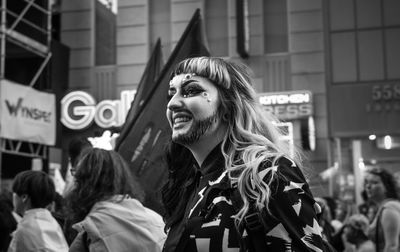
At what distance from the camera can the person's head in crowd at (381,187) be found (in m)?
6.03

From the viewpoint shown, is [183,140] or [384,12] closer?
[183,140]

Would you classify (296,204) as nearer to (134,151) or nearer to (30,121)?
(134,151)

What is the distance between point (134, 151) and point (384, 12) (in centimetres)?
1410

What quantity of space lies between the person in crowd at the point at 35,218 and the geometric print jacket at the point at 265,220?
2.20 metres

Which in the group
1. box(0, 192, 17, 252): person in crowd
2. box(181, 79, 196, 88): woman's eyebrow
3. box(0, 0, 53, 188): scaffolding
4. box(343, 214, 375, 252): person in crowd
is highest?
box(0, 0, 53, 188): scaffolding

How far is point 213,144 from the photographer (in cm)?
220

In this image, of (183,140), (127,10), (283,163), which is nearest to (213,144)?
(183,140)

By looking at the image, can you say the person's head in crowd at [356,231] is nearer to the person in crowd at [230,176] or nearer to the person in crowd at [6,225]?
the person in crowd at [6,225]

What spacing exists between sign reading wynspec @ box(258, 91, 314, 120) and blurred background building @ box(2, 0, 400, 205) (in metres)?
0.03

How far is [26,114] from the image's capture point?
1664 centimetres

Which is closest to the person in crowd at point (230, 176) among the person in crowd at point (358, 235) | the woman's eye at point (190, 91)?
the woman's eye at point (190, 91)

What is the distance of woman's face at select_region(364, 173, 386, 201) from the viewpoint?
6047mm

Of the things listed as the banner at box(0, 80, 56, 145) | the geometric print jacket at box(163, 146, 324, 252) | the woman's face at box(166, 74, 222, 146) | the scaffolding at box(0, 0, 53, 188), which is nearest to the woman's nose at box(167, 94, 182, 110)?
the woman's face at box(166, 74, 222, 146)

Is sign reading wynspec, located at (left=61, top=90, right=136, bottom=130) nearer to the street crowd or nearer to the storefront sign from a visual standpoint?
the storefront sign
